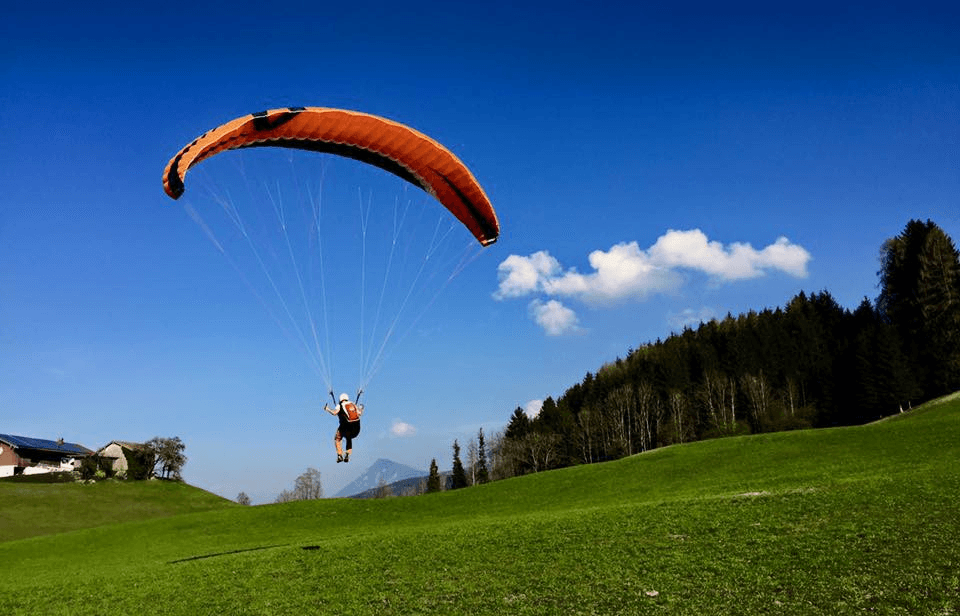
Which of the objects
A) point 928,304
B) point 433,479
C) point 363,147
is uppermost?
point 928,304

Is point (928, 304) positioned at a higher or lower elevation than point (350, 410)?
higher

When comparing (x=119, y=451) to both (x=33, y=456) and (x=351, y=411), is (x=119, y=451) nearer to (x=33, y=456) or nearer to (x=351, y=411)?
(x=33, y=456)

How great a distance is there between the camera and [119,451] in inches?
2776

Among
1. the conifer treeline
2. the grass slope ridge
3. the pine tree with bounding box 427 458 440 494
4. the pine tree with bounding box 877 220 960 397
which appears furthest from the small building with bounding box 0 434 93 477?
the pine tree with bounding box 877 220 960 397

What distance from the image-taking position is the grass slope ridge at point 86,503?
144 feet

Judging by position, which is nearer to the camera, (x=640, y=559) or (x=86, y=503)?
(x=640, y=559)

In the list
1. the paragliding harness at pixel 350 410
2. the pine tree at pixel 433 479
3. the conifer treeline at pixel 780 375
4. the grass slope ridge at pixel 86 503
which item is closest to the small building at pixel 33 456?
the grass slope ridge at pixel 86 503

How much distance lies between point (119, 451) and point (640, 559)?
241 feet

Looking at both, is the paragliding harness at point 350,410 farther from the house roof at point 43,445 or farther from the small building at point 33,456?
the house roof at point 43,445

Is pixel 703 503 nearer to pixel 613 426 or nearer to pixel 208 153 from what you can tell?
pixel 208 153

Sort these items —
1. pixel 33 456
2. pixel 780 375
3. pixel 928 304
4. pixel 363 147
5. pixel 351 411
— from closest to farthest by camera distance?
pixel 351 411, pixel 363 147, pixel 928 304, pixel 33 456, pixel 780 375

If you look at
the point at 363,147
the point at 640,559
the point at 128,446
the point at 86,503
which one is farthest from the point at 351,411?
the point at 128,446

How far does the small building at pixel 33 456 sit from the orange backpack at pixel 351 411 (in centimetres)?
6333

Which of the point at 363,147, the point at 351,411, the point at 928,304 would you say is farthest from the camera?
the point at 928,304
